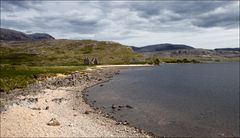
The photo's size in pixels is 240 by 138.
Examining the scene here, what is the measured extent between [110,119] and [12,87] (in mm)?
40001

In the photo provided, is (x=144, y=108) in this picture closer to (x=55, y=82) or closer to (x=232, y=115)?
(x=232, y=115)

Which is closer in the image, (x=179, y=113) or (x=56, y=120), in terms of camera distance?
(x=56, y=120)

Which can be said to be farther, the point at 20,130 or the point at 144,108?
the point at 144,108

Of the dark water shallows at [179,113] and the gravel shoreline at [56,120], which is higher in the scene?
the gravel shoreline at [56,120]

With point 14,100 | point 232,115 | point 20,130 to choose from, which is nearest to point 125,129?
point 20,130

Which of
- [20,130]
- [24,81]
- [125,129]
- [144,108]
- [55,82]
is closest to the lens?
[20,130]

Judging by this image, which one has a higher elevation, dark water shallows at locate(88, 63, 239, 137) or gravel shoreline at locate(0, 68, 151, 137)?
gravel shoreline at locate(0, 68, 151, 137)

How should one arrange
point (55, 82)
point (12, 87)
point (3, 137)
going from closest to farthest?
point (3, 137)
point (12, 87)
point (55, 82)

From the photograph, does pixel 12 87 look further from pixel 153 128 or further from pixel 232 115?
pixel 232 115

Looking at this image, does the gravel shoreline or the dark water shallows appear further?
the dark water shallows

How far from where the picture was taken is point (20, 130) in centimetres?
3759

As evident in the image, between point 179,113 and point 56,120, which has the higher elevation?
point 56,120

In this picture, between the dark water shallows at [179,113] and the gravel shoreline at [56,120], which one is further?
the dark water shallows at [179,113]

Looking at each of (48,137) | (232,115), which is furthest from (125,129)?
(232,115)
